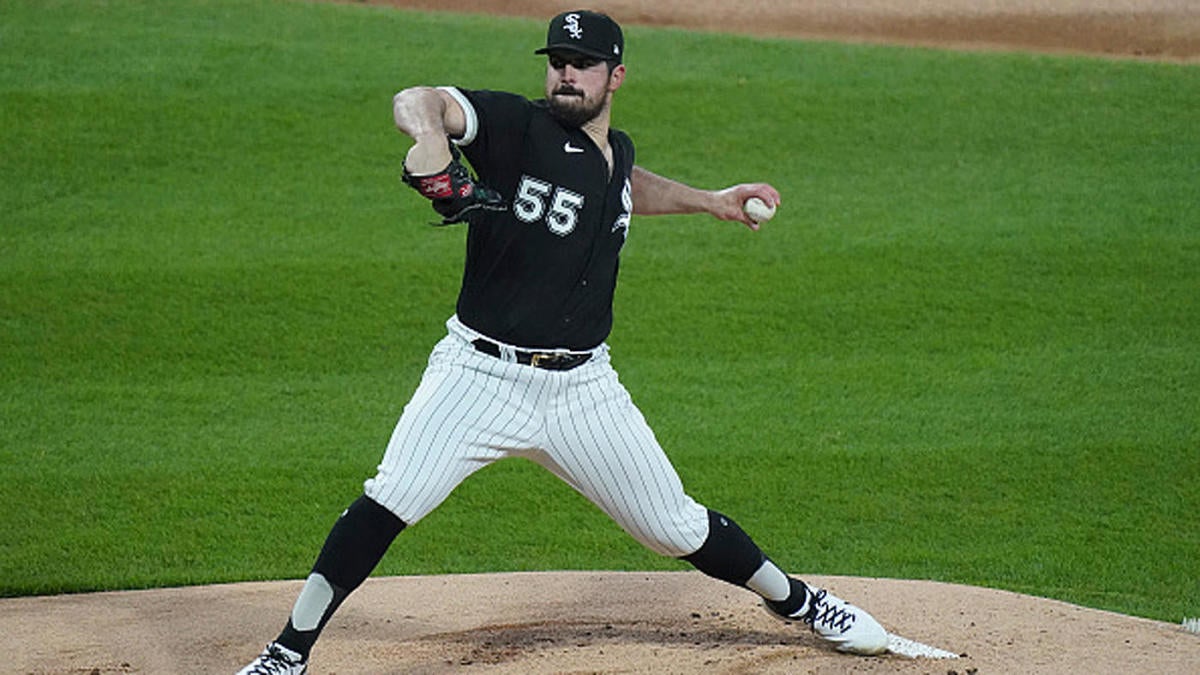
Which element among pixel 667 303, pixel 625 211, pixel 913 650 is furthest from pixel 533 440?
pixel 667 303

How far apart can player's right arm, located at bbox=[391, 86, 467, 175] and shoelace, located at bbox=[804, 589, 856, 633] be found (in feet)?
5.45

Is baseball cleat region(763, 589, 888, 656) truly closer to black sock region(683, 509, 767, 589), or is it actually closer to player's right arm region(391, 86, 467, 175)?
black sock region(683, 509, 767, 589)

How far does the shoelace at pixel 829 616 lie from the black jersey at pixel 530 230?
1.04m

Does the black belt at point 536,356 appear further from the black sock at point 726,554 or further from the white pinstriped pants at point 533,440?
the black sock at point 726,554

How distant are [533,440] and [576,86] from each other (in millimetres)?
904

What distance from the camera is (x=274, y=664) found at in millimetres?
3895

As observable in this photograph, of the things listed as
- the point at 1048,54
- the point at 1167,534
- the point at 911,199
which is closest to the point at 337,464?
the point at 1167,534

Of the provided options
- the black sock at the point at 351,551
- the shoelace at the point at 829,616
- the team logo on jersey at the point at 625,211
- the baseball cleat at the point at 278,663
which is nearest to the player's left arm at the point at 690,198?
the team logo on jersey at the point at 625,211

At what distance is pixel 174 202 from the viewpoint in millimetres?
9133

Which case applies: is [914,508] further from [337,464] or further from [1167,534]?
[337,464]

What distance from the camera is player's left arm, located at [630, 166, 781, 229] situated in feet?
14.3

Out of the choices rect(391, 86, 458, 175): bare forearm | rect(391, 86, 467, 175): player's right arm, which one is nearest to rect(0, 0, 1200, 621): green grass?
rect(391, 86, 467, 175): player's right arm

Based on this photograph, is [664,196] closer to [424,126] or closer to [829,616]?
[424,126]

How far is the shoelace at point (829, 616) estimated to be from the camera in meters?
4.37
